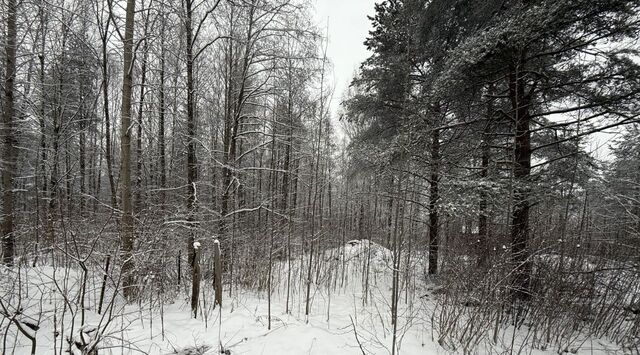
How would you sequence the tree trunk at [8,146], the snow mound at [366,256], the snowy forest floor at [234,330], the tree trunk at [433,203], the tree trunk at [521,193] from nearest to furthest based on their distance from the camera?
1. the snowy forest floor at [234,330]
2. the tree trunk at [521,193]
3. the tree trunk at [8,146]
4. the tree trunk at [433,203]
5. the snow mound at [366,256]

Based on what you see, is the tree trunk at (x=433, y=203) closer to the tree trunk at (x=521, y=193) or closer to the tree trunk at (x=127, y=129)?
the tree trunk at (x=521, y=193)

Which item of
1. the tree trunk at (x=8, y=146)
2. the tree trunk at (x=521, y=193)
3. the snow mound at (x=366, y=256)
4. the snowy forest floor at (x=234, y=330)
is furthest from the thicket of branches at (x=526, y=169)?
the tree trunk at (x=8, y=146)

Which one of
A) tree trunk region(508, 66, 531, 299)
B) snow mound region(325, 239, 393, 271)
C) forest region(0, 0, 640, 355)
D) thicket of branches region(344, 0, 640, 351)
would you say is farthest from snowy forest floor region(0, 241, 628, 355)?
snow mound region(325, 239, 393, 271)

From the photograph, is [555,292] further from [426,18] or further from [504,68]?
[426,18]

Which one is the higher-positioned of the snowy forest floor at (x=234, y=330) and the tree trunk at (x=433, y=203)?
the tree trunk at (x=433, y=203)

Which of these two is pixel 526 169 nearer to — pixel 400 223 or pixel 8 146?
pixel 400 223

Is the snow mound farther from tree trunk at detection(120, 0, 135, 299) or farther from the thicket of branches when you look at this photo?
tree trunk at detection(120, 0, 135, 299)

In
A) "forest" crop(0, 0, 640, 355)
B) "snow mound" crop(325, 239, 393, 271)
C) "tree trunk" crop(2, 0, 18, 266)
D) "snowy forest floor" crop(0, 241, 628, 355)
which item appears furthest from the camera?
"snow mound" crop(325, 239, 393, 271)

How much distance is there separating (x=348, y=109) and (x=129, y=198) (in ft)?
21.0

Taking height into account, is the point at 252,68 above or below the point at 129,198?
above

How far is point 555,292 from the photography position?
4305 mm

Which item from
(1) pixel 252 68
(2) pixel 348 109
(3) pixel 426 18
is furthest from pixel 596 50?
(1) pixel 252 68

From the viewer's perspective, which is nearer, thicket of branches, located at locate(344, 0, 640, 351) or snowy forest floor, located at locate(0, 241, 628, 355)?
snowy forest floor, located at locate(0, 241, 628, 355)

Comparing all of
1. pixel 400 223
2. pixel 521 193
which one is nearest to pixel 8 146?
pixel 400 223
